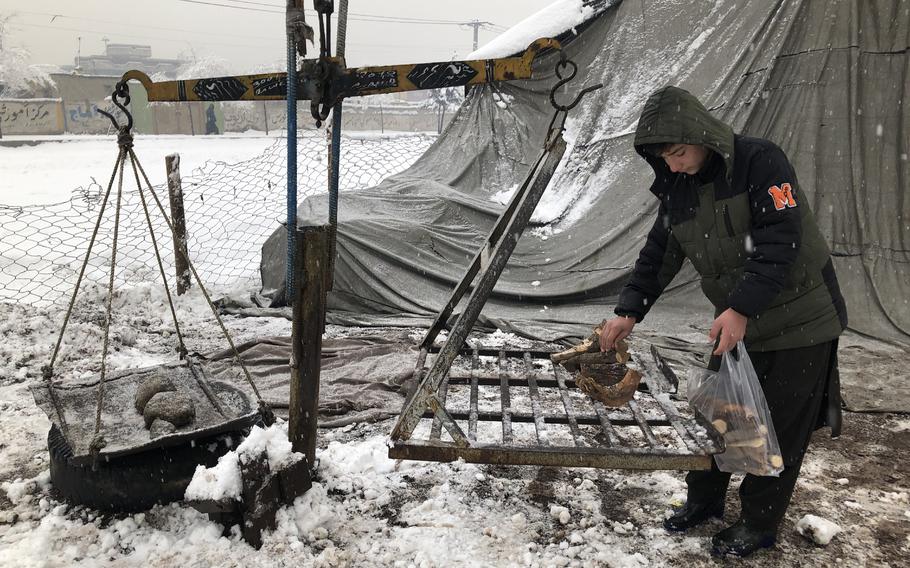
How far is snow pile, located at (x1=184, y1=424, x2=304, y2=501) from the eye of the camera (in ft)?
7.32

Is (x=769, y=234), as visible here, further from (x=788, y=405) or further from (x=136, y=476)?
(x=136, y=476)

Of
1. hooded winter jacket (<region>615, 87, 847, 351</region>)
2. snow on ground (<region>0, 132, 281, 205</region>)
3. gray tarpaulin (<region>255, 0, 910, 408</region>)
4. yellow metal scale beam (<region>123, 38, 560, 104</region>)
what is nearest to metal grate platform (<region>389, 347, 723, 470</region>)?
hooded winter jacket (<region>615, 87, 847, 351</region>)

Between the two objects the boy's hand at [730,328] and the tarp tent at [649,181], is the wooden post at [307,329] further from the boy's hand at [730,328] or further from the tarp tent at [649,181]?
the tarp tent at [649,181]

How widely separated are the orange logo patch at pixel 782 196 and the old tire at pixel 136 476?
227cm

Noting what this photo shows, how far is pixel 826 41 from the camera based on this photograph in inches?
201

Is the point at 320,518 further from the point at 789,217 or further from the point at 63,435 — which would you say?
the point at 789,217

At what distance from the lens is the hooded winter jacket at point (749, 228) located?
194cm

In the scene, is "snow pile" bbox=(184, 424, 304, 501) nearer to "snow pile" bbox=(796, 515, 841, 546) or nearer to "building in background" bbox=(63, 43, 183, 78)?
"snow pile" bbox=(796, 515, 841, 546)

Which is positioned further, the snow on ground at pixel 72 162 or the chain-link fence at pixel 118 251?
the snow on ground at pixel 72 162

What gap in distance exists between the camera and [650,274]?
98.8 inches

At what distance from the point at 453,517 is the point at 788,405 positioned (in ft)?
4.42

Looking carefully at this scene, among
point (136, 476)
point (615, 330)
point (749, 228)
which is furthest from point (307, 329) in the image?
point (749, 228)

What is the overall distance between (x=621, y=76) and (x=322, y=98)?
5.07m

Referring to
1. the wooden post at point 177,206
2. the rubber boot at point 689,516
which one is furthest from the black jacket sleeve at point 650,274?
the wooden post at point 177,206
